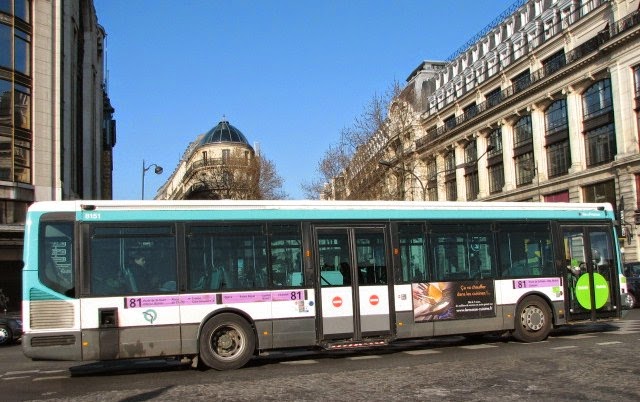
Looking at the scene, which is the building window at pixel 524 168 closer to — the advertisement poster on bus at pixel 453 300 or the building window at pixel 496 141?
the building window at pixel 496 141

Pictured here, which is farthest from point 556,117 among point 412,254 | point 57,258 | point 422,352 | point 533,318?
point 57,258

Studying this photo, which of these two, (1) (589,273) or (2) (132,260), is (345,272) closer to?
(2) (132,260)

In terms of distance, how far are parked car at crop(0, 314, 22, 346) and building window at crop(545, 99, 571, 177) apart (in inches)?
1645

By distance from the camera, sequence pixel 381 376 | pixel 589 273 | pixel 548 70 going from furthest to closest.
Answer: pixel 548 70
pixel 589 273
pixel 381 376

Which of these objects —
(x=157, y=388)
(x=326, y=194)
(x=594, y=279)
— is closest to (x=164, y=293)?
(x=157, y=388)

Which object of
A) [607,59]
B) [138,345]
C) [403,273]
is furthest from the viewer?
[607,59]

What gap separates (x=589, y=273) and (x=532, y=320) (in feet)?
5.84

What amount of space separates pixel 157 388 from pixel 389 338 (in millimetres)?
4572

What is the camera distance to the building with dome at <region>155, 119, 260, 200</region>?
5803 cm

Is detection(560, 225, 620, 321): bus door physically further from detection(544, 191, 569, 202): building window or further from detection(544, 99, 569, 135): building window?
detection(544, 99, 569, 135): building window

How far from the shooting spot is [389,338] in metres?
11.3

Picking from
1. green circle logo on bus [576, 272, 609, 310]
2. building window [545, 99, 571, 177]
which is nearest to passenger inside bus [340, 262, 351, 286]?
green circle logo on bus [576, 272, 609, 310]

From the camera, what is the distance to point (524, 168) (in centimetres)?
5412

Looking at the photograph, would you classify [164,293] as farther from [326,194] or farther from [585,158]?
[585,158]
